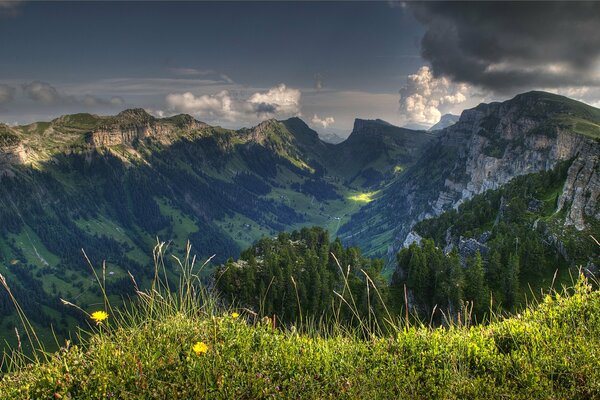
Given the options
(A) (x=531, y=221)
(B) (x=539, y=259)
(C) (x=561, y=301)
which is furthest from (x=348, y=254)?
(C) (x=561, y=301)

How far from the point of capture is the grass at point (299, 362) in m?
5.71

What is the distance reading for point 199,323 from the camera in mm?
7344

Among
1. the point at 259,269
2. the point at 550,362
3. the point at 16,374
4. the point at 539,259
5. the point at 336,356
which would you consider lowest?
the point at 259,269

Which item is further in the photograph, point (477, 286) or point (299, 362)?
point (477, 286)

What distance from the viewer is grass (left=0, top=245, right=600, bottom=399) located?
571cm

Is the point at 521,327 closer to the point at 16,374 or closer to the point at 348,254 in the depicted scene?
the point at 16,374

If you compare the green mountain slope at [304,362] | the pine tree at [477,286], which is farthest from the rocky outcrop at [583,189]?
the green mountain slope at [304,362]

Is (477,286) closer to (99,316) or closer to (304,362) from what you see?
(304,362)

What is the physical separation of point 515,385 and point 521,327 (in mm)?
2082

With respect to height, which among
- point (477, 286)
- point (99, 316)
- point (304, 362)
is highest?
point (99, 316)

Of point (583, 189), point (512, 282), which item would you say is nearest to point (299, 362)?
point (512, 282)

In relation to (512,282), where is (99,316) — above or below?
above

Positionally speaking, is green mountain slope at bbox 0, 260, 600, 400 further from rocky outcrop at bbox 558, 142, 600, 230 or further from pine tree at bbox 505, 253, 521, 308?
rocky outcrop at bbox 558, 142, 600, 230

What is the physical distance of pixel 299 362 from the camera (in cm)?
654
